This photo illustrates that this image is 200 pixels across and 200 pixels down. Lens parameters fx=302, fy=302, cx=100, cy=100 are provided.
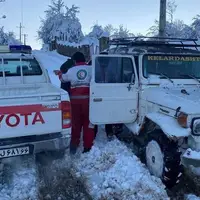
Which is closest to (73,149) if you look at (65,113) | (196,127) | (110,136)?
(110,136)

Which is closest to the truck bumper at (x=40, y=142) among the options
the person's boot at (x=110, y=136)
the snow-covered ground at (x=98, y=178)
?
the snow-covered ground at (x=98, y=178)

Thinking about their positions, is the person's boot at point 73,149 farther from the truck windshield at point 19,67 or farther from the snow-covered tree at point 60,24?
the snow-covered tree at point 60,24

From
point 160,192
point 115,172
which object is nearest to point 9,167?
point 115,172

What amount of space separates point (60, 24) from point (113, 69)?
4532cm

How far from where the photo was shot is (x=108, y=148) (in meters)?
5.71

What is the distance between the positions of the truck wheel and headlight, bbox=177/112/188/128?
33 centimetres

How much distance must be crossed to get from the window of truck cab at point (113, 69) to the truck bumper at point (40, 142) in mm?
1507

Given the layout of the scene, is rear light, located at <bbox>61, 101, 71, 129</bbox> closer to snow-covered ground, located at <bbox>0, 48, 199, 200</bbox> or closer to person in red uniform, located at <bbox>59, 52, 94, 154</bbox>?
snow-covered ground, located at <bbox>0, 48, 199, 200</bbox>

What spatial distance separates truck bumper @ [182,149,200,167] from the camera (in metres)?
3.98

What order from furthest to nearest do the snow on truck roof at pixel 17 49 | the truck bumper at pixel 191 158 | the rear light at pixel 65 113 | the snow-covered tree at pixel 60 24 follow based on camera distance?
1. the snow-covered tree at pixel 60 24
2. the snow on truck roof at pixel 17 49
3. the rear light at pixel 65 113
4. the truck bumper at pixel 191 158

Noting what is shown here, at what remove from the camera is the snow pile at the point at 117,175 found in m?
4.14

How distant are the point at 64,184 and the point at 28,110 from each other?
4.05 feet

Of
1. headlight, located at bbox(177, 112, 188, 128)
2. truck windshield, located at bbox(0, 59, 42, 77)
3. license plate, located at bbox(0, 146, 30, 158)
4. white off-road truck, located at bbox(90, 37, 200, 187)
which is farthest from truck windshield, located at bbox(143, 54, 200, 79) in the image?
license plate, located at bbox(0, 146, 30, 158)

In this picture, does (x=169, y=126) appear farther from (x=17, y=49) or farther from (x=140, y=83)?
(x=17, y=49)
